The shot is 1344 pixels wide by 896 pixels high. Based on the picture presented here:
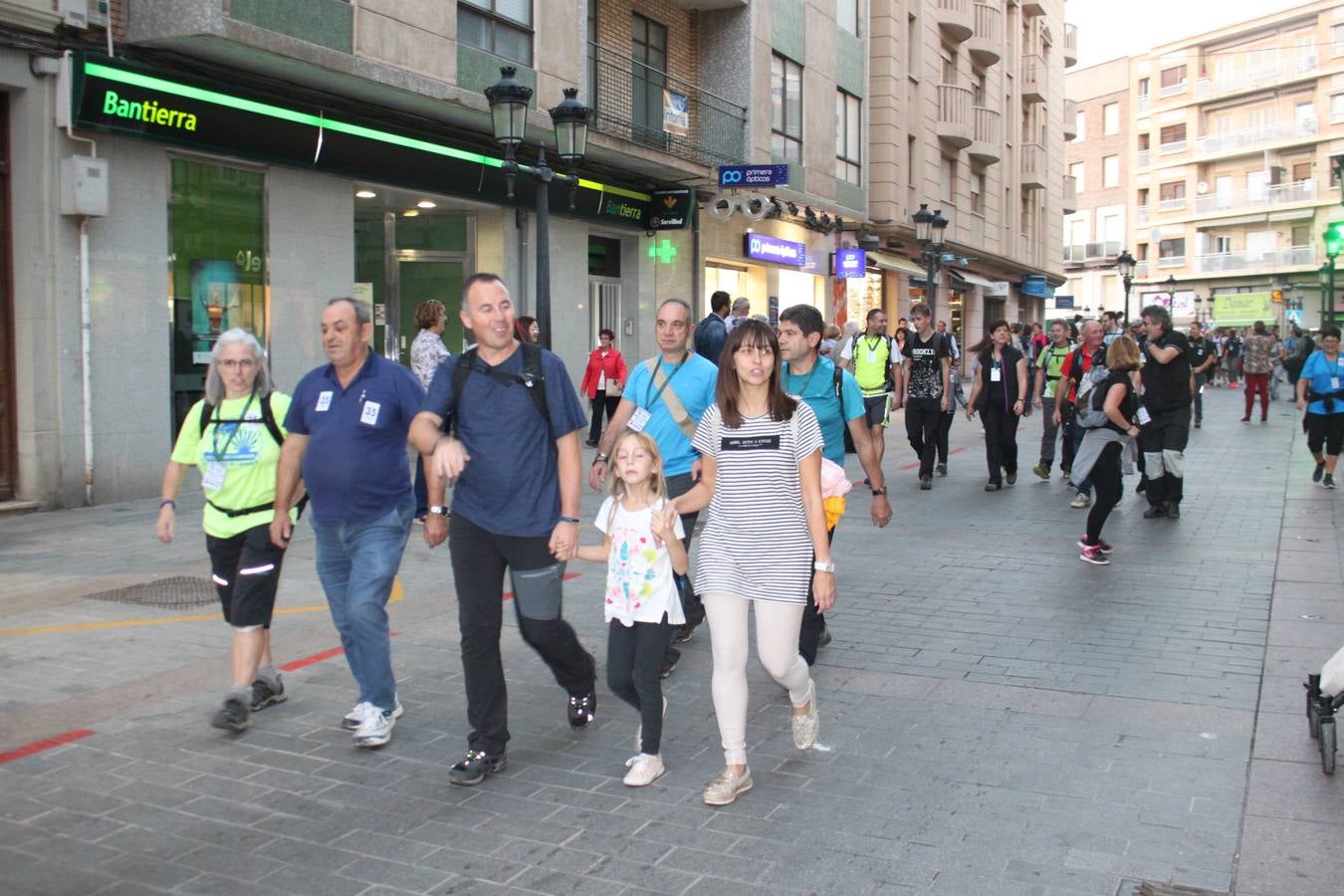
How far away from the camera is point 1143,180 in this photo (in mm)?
67375

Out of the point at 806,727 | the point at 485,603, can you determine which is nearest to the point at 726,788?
the point at 806,727

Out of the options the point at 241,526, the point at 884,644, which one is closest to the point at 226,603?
the point at 241,526

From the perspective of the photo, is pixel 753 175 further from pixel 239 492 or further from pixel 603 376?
pixel 239 492

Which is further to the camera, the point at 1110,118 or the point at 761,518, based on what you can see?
the point at 1110,118

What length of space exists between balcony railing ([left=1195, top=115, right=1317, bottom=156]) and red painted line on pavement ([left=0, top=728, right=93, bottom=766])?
64986 mm

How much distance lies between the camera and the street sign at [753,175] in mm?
20656

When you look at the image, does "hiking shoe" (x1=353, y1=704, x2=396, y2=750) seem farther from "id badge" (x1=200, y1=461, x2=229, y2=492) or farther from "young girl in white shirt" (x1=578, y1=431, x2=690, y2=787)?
"id badge" (x1=200, y1=461, x2=229, y2=492)

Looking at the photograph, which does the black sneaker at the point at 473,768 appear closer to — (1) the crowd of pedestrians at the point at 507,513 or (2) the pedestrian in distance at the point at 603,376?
(1) the crowd of pedestrians at the point at 507,513

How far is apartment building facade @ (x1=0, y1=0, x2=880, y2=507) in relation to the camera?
1115cm

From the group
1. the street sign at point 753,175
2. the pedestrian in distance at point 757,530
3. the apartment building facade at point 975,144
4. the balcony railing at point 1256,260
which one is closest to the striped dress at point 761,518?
the pedestrian in distance at point 757,530

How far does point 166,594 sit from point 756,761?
4.66 metres

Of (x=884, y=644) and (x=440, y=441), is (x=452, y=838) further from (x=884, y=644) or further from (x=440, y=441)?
(x=884, y=644)

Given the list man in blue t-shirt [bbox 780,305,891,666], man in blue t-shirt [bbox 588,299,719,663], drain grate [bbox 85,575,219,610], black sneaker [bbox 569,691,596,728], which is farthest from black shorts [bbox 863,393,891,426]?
black sneaker [bbox 569,691,596,728]

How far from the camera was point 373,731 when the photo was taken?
4.91 metres
